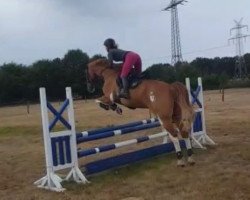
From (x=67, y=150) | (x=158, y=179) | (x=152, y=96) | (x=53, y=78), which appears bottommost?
(x=158, y=179)

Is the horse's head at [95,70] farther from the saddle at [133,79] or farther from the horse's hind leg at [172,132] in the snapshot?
the horse's hind leg at [172,132]

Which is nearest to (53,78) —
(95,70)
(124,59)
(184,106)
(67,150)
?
(95,70)

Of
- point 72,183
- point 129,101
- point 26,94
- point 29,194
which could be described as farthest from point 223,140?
point 26,94

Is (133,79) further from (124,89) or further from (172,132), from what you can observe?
(172,132)

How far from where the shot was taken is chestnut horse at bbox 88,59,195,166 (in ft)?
28.8

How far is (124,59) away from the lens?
9109mm

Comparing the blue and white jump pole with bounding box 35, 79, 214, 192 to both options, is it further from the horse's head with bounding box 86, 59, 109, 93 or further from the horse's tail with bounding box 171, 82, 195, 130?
the horse's tail with bounding box 171, 82, 195, 130

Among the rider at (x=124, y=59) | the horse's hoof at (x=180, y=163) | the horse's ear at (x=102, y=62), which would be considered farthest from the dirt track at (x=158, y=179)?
the horse's ear at (x=102, y=62)

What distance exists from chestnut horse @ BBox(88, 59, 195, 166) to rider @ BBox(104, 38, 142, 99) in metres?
0.17

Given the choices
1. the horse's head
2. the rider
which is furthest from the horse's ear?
the rider

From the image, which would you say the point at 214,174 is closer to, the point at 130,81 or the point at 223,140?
the point at 130,81

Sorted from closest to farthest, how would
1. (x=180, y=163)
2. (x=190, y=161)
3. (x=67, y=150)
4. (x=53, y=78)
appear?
(x=67, y=150)
(x=180, y=163)
(x=190, y=161)
(x=53, y=78)

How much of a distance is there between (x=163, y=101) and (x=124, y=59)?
3.67 ft

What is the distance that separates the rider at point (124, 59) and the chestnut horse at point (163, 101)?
17cm
